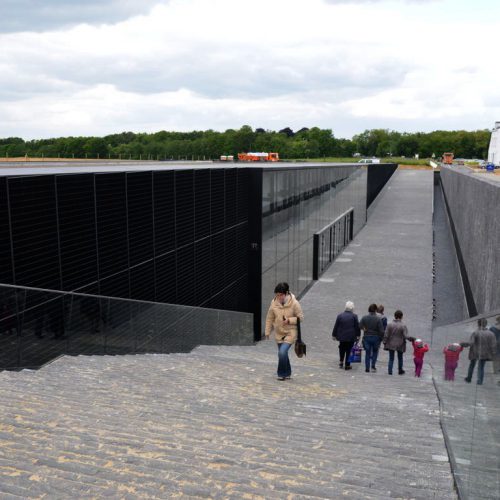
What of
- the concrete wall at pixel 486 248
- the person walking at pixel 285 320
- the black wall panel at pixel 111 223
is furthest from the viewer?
the concrete wall at pixel 486 248

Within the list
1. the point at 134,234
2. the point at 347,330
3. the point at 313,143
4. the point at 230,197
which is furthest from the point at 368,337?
the point at 313,143

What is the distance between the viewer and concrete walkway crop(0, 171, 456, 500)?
15.7 ft

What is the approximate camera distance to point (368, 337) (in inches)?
455

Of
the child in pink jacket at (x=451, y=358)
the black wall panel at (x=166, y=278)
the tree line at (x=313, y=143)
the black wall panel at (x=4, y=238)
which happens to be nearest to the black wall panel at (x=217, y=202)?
the black wall panel at (x=166, y=278)

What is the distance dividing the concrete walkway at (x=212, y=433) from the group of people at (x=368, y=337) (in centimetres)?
69

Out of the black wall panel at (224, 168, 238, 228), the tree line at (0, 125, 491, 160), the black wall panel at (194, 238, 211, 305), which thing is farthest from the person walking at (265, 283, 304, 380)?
the tree line at (0, 125, 491, 160)

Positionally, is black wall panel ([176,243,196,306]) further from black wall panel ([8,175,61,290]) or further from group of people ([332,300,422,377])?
black wall panel ([8,175,61,290])

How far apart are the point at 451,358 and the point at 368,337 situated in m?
5.74

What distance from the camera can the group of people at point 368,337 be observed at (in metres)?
4.59

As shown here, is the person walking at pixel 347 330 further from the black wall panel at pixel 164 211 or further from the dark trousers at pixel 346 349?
the black wall panel at pixel 164 211

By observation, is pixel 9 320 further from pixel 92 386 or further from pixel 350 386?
pixel 350 386

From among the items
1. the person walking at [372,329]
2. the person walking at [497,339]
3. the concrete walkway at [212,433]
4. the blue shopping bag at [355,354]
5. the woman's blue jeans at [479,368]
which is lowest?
the blue shopping bag at [355,354]

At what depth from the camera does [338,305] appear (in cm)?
2448

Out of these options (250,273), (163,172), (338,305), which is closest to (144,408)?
(163,172)
